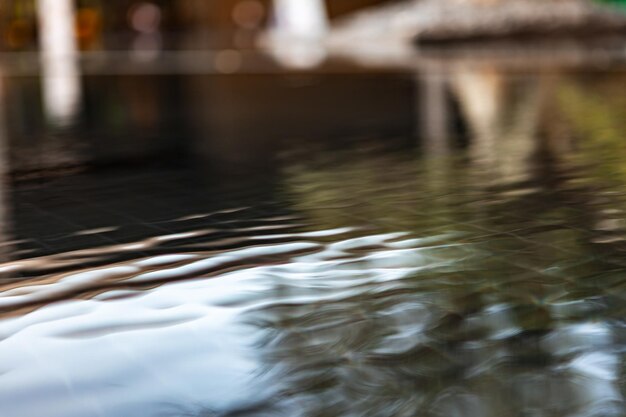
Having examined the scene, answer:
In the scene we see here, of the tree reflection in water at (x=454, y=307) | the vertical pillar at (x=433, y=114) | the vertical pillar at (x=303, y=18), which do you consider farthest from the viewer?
the vertical pillar at (x=303, y=18)

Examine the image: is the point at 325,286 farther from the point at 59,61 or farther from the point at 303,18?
the point at 303,18

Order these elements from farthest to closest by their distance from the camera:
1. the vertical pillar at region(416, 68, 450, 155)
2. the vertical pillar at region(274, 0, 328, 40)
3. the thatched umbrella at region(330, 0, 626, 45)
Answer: the vertical pillar at region(274, 0, 328, 40) < the thatched umbrella at region(330, 0, 626, 45) < the vertical pillar at region(416, 68, 450, 155)

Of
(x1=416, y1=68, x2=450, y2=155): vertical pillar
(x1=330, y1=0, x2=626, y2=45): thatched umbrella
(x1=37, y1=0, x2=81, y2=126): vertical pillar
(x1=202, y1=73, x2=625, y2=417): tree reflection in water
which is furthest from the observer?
(x1=330, y1=0, x2=626, y2=45): thatched umbrella

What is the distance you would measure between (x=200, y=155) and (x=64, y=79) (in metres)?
2.91

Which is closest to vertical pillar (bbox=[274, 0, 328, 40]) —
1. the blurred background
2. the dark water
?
the blurred background

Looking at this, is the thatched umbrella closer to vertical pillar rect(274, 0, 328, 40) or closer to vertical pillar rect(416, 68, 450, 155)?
vertical pillar rect(416, 68, 450, 155)

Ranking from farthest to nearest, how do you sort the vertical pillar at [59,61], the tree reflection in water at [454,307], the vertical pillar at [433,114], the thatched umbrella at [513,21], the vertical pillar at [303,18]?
the vertical pillar at [303,18] < the thatched umbrella at [513,21] < the vertical pillar at [59,61] < the vertical pillar at [433,114] < the tree reflection in water at [454,307]

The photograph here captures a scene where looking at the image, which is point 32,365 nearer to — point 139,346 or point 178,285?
point 139,346

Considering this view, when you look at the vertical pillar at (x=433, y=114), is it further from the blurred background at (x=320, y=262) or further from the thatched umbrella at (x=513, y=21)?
the thatched umbrella at (x=513, y=21)

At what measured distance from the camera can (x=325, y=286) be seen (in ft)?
2.76

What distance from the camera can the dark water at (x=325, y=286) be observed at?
0.60m

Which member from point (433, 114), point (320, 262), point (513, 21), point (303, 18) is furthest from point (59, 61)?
point (320, 262)

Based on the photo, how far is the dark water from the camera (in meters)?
0.60

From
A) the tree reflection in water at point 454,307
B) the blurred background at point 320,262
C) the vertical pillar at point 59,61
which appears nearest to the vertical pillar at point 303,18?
the vertical pillar at point 59,61
